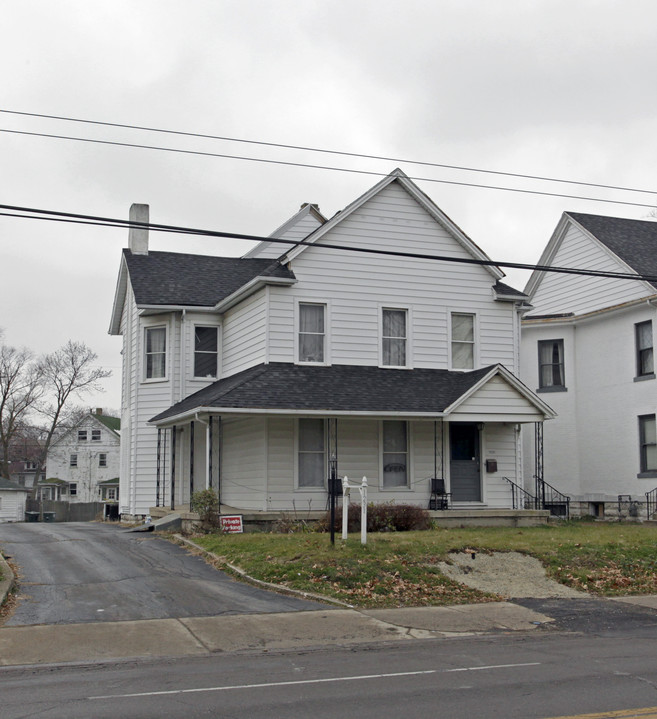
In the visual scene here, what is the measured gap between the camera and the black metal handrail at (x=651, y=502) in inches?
1013

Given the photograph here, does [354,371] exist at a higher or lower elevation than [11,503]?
higher

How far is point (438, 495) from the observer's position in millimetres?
22922

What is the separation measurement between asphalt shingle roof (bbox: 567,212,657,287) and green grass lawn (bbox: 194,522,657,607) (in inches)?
425

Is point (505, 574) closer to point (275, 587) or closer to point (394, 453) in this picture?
point (275, 587)

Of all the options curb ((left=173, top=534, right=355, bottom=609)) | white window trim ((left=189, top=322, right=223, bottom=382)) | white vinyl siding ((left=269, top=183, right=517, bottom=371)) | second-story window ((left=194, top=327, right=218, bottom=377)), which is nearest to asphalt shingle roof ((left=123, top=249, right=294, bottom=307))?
white window trim ((left=189, top=322, right=223, bottom=382))

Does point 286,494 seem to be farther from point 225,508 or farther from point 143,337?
point 143,337

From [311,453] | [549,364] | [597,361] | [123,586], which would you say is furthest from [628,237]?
[123,586]

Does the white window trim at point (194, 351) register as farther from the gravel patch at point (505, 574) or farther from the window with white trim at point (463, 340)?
the gravel patch at point (505, 574)

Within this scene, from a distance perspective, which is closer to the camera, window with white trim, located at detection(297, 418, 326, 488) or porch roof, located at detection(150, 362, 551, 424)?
porch roof, located at detection(150, 362, 551, 424)

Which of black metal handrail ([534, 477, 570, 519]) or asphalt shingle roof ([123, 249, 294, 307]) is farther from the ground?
asphalt shingle roof ([123, 249, 294, 307])

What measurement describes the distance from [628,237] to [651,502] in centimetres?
906

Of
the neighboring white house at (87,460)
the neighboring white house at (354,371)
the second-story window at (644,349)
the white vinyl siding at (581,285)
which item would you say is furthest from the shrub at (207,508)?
the neighboring white house at (87,460)

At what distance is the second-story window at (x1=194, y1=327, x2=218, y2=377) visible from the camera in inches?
1060

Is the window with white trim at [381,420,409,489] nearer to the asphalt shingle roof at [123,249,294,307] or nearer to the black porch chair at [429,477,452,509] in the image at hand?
the black porch chair at [429,477,452,509]
